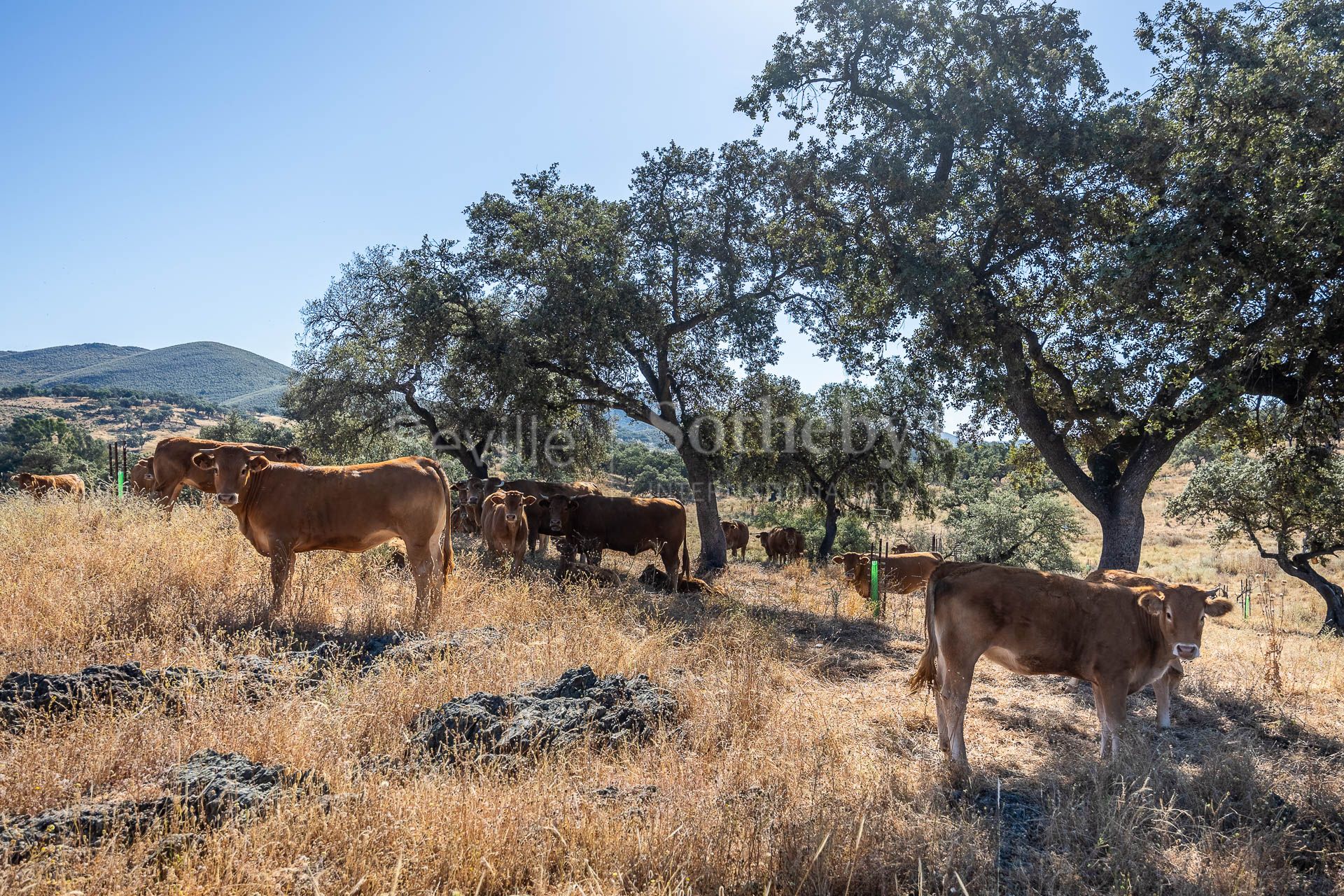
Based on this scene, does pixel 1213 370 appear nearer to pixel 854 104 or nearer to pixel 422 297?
pixel 854 104

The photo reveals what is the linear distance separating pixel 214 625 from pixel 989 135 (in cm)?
1213

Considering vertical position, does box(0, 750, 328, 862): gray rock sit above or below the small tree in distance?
below

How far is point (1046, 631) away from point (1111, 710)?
86cm

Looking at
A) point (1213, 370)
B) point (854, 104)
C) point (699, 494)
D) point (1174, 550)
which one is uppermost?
point (854, 104)

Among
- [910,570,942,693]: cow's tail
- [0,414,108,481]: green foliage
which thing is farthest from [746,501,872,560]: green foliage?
[0,414,108,481]: green foliage

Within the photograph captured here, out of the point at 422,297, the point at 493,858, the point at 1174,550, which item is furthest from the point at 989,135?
the point at 1174,550

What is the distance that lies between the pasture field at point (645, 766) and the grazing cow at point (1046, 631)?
19.5 inches

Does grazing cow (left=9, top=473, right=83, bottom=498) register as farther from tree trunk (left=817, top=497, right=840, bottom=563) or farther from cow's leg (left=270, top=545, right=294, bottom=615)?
tree trunk (left=817, top=497, right=840, bottom=563)

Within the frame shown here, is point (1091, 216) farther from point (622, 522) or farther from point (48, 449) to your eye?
point (48, 449)

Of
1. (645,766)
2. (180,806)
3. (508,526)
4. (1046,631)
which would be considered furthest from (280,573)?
(1046,631)

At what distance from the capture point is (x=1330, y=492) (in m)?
17.7

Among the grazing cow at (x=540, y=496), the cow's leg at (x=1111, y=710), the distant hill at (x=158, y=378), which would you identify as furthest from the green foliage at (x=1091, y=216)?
the distant hill at (x=158, y=378)

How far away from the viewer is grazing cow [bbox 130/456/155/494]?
16.1 metres

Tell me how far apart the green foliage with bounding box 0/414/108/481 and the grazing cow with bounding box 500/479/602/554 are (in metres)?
27.4
